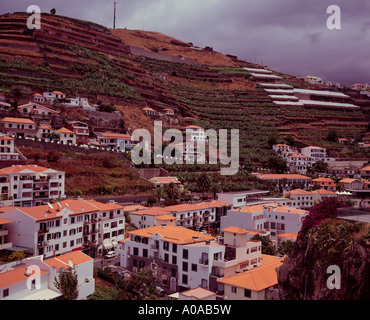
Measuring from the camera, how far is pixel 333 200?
16141 mm

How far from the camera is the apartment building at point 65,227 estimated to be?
1008 inches

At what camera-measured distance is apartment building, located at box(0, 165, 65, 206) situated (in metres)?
32.6

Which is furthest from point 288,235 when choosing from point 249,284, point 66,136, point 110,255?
point 66,136

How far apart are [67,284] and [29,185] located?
16804mm

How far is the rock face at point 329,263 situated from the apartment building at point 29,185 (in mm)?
24286

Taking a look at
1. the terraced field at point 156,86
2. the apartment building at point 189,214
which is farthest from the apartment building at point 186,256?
the terraced field at point 156,86

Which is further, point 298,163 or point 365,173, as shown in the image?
point 298,163

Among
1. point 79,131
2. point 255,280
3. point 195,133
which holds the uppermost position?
point 195,133

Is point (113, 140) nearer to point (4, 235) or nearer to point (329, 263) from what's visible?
point (4, 235)

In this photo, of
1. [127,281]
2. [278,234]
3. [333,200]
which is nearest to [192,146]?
[278,234]

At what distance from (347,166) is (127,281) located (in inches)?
2105

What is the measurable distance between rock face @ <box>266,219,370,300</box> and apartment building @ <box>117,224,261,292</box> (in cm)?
776

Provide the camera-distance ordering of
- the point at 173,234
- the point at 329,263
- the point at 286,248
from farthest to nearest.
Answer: the point at 286,248
the point at 173,234
the point at 329,263

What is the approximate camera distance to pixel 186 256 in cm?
2516
